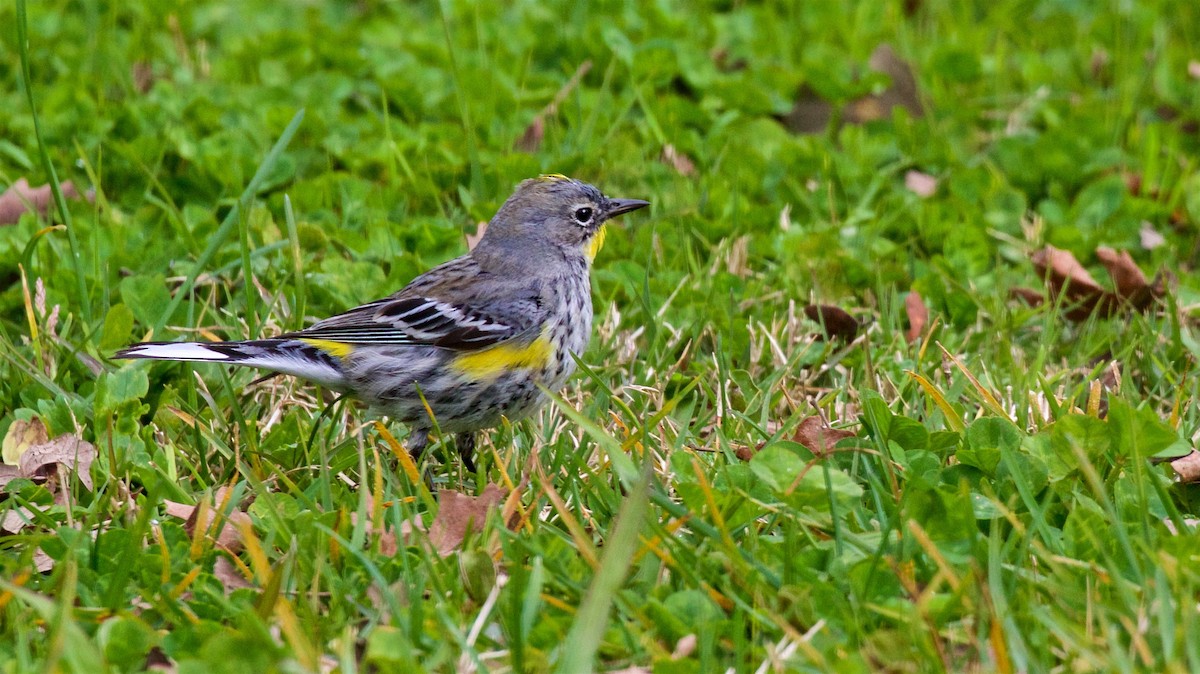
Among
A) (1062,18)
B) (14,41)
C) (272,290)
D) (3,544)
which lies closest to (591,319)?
(272,290)

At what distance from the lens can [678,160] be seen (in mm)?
6328

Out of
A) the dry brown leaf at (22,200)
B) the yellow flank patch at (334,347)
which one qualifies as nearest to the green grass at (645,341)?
the dry brown leaf at (22,200)

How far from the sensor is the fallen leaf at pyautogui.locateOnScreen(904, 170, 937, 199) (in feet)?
20.5

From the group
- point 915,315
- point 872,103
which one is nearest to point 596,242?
point 915,315

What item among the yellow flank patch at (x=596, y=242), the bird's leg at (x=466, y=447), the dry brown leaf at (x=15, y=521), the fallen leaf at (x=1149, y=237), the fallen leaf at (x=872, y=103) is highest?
the dry brown leaf at (x=15, y=521)

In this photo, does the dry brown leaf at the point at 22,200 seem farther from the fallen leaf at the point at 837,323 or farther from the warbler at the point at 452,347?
the fallen leaf at the point at 837,323

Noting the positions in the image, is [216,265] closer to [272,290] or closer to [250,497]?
[272,290]

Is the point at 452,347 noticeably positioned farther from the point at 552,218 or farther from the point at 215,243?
the point at 215,243

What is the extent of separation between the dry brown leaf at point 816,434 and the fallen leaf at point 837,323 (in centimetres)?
103

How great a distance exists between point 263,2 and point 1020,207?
414 cm

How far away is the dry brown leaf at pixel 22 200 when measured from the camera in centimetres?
546

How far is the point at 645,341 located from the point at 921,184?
6.37 ft

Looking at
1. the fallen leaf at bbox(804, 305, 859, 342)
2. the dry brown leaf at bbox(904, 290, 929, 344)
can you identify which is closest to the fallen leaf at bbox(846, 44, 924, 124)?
the dry brown leaf at bbox(904, 290, 929, 344)

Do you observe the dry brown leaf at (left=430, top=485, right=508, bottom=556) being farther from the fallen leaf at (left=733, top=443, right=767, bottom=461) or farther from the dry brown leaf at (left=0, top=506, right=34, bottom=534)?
the dry brown leaf at (left=0, top=506, right=34, bottom=534)
